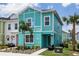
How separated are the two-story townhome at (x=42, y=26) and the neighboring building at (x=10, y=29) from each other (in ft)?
0.26

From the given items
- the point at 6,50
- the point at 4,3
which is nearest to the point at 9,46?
the point at 6,50

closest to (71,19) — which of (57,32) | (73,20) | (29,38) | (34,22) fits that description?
(73,20)

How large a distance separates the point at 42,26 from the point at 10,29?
0.49 m

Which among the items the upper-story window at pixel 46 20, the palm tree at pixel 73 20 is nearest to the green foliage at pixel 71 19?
the palm tree at pixel 73 20

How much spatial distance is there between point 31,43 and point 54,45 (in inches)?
14.0

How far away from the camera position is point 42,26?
7102 mm

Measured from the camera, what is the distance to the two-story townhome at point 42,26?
279 inches

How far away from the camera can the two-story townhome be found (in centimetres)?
708

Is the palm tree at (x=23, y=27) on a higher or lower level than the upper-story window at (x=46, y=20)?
lower

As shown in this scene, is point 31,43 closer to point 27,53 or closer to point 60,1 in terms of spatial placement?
point 27,53

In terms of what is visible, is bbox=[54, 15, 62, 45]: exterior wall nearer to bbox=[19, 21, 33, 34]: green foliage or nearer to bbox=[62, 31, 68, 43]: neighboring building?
bbox=[62, 31, 68, 43]: neighboring building

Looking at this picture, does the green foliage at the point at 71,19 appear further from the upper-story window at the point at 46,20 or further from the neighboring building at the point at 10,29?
the neighboring building at the point at 10,29

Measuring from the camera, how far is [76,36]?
7090 mm

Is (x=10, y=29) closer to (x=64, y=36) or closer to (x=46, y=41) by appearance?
(x=46, y=41)
